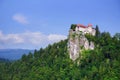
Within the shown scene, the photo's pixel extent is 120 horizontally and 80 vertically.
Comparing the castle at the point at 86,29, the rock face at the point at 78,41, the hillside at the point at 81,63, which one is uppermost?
the castle at the point at 86,29

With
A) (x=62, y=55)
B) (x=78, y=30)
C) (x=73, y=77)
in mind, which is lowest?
(x=73, y=77)

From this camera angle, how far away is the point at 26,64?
11538cm

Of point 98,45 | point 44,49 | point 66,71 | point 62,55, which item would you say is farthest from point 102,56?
point 44,49

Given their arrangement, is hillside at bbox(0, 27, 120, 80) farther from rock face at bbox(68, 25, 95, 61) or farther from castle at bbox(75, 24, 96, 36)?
castle at bbox(75, 24, 96, 36)

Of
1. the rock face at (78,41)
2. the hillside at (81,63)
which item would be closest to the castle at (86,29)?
the rock face at (78,41)

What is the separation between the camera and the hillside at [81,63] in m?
77.4

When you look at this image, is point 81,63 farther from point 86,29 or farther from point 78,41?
point 86,29

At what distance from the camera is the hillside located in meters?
77.4

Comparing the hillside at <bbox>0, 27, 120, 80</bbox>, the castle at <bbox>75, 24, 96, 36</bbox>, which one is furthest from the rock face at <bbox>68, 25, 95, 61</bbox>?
the hillside at <bbox>0, 27, 120, 80</bbox>

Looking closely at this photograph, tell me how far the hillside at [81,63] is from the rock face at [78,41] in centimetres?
116

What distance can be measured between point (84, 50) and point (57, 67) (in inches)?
383

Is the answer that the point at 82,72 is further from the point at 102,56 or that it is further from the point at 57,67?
the point at 57,67

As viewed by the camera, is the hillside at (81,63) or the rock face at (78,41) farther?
the rock face at (78,41)

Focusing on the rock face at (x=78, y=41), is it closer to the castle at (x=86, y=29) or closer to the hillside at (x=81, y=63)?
the castle at (x=86, y=29)
